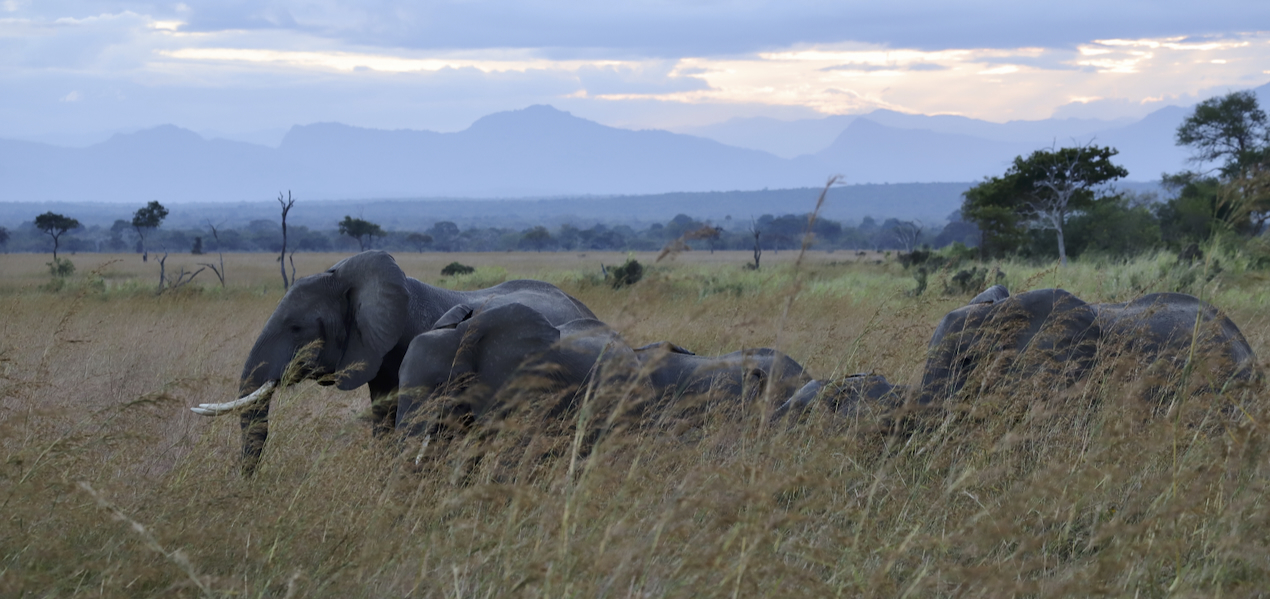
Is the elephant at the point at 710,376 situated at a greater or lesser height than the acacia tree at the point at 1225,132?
lesser

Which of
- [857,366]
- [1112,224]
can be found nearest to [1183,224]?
[1112,224]

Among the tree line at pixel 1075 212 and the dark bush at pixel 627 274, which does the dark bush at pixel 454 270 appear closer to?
the dark bush at pixel 627 274

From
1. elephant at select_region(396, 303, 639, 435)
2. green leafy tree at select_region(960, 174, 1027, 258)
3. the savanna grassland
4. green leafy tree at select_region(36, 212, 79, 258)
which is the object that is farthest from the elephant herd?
green leafy tree at select_region(36, 212, 79, 258)

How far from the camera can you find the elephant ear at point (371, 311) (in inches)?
223

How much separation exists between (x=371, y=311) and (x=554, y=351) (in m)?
1.35

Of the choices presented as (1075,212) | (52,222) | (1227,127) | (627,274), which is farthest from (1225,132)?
(52,222)

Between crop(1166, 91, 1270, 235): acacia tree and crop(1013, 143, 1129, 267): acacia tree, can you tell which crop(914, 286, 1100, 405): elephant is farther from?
crop(1166, 91, 1270, 235): acacia tree

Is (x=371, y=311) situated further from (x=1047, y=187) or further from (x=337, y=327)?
(x=1047, y=187)

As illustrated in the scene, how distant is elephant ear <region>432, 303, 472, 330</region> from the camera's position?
516 cm

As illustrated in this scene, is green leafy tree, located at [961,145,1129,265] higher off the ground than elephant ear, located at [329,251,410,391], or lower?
higher

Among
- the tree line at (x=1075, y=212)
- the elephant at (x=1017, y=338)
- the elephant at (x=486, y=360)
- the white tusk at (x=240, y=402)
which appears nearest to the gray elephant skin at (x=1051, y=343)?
the elephant at (x=1017, y=338)

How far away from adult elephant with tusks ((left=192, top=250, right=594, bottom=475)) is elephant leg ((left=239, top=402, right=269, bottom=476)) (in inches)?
0.4

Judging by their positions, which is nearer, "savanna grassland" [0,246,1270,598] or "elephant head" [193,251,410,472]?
"savanna grassland" [0,246,1270,598]

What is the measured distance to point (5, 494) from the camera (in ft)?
9.57
